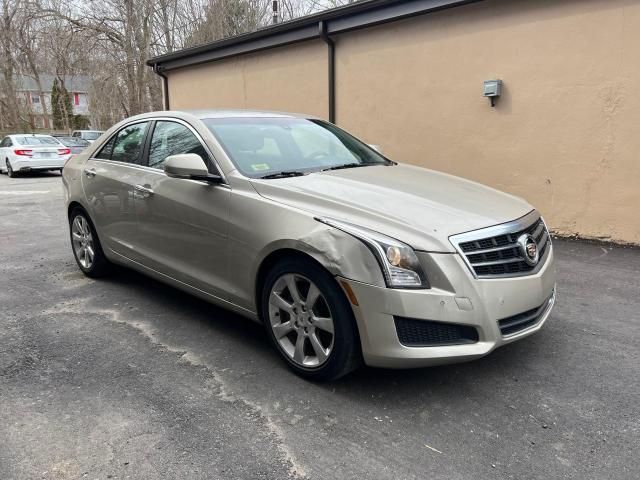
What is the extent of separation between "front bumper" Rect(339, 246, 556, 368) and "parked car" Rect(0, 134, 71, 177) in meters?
17.6

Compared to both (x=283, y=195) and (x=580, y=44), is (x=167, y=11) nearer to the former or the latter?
(x=580, y=44)

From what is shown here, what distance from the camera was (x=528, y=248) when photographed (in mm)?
3064

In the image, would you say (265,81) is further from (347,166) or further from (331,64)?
(347,166)

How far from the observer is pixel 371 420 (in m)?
2.76

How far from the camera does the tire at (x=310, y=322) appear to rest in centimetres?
286

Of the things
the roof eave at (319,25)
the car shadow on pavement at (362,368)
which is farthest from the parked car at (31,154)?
the car shadow on pavement at (362,368)

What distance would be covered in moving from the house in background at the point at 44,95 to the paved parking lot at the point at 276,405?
120 feet

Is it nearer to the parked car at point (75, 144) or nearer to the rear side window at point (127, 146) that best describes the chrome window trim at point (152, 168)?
the rear side window at point (127, 146)

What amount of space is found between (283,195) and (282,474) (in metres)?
1.60

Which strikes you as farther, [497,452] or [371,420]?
[371,420]

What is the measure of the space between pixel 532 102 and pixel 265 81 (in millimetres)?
5600

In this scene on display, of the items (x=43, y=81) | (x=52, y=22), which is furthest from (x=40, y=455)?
(x=43, y=81)

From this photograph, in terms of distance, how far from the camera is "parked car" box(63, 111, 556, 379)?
2740mm

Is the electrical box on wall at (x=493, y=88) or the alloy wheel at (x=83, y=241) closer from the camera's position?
the alloy wheel at (x=83, y=241)
